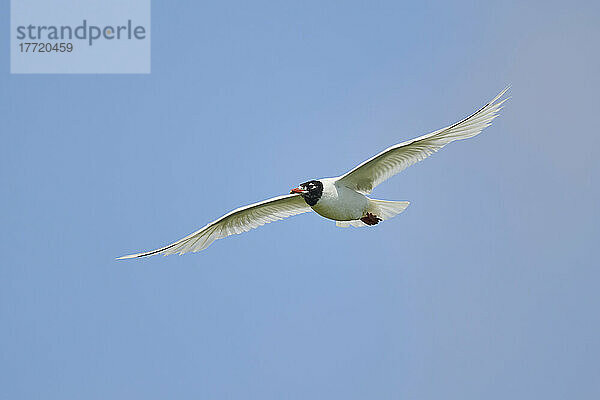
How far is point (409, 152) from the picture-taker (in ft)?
43.3

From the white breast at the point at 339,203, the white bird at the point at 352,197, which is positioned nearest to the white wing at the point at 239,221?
the white bird at the point at 352,197

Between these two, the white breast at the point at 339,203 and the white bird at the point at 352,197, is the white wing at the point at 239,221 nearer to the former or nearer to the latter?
the white bird at the point at 352,197

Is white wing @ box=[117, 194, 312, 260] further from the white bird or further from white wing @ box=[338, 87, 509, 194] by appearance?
white wing @ box=[338, 87, 509, 194]

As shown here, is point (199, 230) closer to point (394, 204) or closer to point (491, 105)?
point (394, 204)

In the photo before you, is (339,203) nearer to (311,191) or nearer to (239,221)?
(311,191)

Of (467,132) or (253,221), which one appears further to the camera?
(253,221)

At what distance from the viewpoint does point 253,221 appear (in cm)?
1438

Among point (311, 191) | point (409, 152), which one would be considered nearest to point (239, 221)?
point (311, 191)

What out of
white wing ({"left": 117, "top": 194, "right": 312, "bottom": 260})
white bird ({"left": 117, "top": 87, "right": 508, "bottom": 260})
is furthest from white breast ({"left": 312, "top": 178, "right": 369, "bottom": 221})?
white wing ({"left": 117, "top": 194, "right": 312, "bottom": 260})

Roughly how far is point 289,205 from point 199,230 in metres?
1.23

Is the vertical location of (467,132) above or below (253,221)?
above

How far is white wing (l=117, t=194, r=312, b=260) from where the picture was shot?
14.0 metres

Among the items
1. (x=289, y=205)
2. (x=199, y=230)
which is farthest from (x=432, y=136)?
(x=199, y=230)

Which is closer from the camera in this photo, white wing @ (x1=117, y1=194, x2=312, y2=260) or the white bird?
the white bird
